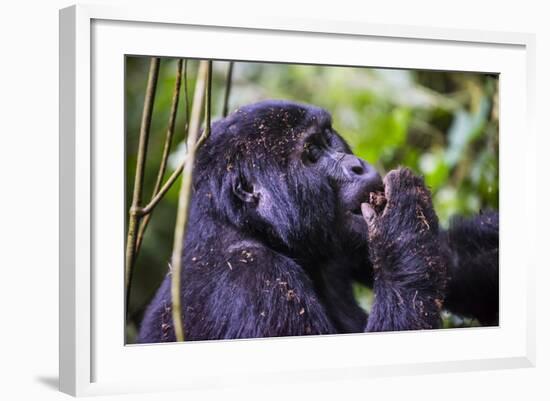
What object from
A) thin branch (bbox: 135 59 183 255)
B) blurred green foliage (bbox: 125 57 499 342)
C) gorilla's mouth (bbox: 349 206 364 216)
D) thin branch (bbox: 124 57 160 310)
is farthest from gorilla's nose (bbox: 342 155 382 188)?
thin branch (bbox: 124 57 160 310)

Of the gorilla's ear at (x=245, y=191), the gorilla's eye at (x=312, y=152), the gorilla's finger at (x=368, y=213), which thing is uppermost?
the gorilla's eye at (x=312, y=152)

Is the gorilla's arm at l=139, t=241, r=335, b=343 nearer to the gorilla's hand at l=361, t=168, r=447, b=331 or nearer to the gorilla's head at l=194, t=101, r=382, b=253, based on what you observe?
the gorilla's head at l=194, t=101, r=382, b=253

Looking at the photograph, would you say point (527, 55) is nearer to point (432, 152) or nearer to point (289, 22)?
point (432, 152)

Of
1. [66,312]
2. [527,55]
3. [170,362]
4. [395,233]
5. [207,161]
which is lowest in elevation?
[170,362]

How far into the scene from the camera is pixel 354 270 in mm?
4336

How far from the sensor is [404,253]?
4.15 m

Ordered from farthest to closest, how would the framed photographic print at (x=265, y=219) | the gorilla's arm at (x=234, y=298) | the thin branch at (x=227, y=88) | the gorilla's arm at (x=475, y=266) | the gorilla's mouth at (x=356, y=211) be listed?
1. the gorilla's arm at (x=475, y=266)
2. the gorilla's mouth at (x=356, y=211)
3. the thin branch at (x=227, y=88)
4. the gorilla's arm at (x=234, y=298)
5. the framed photographic print at (x=265, y=219)

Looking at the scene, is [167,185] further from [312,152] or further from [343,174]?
[343,174]

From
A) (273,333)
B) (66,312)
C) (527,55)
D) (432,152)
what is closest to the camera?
(66,312)

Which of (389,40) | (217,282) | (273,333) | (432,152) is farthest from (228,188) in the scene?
(432,152)

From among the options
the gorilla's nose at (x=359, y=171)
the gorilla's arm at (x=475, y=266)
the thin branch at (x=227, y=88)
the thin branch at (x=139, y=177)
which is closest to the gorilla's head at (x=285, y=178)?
the gorilla's nose at (x=359, y=171)

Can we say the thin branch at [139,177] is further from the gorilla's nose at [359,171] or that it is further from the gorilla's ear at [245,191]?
the gorilla's nose at [359,171]

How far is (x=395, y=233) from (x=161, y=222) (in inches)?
45.1

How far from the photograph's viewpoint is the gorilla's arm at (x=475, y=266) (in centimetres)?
463
